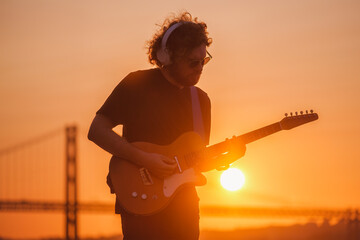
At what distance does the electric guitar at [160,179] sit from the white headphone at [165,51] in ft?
1.37

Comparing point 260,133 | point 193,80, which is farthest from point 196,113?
point 260,133

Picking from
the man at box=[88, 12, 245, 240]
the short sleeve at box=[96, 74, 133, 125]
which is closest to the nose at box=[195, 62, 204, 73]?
the man at box=[88, 12, 245, 240]

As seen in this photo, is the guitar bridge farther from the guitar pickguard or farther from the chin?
the chin

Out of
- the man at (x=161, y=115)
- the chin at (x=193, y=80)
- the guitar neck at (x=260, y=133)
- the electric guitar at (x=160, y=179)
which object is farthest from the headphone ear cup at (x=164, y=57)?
the guitar neck at (x=260, y=133)

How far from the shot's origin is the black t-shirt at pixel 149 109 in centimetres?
365

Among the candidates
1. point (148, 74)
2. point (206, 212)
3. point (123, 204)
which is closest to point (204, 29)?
point (148, 74)

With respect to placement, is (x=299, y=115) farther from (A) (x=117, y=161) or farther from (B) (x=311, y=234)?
(B) (x=311, y=234)

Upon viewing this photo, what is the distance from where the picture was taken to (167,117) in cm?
366

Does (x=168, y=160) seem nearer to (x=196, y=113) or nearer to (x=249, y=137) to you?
(x=196, y=113)

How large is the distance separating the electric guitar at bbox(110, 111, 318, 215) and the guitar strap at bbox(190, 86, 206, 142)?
41mm

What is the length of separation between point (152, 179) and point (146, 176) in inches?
1.5

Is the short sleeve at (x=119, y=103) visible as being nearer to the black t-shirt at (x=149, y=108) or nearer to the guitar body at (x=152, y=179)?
the black t-shirt at (x=149, y=108)

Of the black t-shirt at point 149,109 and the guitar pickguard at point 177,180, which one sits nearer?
the black t-shirt at point 149,109

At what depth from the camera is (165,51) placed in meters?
3.75
